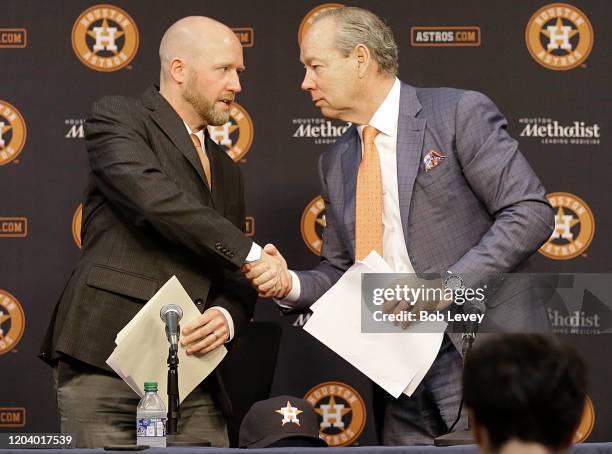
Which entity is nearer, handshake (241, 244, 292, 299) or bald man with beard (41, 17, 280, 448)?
bald man with beard (41, 17, 280, 448)

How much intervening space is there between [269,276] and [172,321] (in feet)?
2.16

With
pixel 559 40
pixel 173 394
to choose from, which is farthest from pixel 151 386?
pixel 559 40

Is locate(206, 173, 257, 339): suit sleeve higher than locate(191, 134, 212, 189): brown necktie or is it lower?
lower

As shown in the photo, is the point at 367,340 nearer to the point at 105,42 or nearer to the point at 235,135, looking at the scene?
the point at 235,135

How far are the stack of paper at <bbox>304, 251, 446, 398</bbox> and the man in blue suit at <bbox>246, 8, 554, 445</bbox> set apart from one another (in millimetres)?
255

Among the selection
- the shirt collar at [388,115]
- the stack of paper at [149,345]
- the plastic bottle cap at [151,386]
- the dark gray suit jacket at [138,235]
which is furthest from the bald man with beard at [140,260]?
the shirt collar at [388,115]

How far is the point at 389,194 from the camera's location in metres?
3.61

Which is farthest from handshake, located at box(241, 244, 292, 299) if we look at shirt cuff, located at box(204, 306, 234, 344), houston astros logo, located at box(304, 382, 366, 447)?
houston astros logo, located at box(304, 382, 366, 447)

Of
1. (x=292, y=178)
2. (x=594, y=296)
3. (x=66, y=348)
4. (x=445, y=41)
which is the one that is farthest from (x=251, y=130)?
(x=594, y=296)

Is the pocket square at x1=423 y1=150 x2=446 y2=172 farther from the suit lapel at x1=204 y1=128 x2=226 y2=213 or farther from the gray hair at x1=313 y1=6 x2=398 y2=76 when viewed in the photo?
the suit lapel at x1=204 y1=128 x2=226 y2=213

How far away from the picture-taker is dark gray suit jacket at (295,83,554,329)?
11.1ft

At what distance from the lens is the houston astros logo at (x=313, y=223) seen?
4703mm

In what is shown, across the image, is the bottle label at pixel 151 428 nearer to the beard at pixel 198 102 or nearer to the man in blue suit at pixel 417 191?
the man in blue suit at pixel 417 191

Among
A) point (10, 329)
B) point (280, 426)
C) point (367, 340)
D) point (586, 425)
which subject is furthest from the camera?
point (10, 329)
